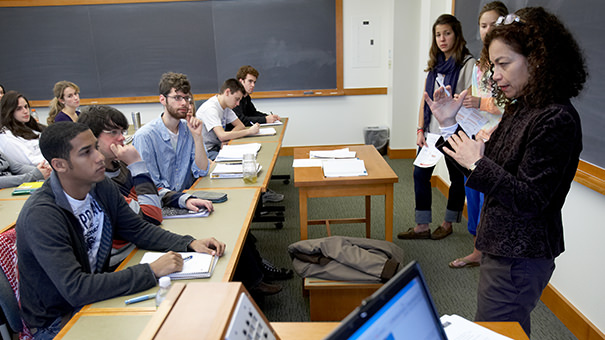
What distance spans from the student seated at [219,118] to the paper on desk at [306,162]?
1.04 meters

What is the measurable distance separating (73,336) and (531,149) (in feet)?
4.30

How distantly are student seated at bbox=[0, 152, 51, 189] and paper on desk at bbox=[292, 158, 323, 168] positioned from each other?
162 cm

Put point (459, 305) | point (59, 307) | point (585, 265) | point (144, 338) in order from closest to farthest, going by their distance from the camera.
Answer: point (144, 338) → point (59, 307) → point (585, 265) → point (459, 305)

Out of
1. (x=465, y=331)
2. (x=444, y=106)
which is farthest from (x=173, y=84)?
(x=465, y=331)

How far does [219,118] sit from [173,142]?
1.14m

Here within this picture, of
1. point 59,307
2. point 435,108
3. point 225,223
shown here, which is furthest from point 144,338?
point 435,108

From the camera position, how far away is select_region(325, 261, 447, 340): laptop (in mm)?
542

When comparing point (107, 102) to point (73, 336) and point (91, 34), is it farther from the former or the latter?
point (73, 336)

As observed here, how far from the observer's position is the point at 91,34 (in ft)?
18.1

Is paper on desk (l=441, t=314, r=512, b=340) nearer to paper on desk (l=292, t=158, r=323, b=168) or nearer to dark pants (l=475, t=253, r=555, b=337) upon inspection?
dark pants (l=475, t=253, r=555, b=337)

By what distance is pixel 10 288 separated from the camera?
4.83 feet

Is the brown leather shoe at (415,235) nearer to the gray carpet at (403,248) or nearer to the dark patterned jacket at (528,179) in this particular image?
the gray carpet at (403,248)

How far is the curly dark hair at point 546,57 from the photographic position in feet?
3.79

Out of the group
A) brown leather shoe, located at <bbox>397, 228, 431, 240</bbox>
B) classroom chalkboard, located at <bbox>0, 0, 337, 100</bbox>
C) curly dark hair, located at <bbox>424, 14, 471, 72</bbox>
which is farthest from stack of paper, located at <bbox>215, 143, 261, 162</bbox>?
classroom chalkboard, located at <bbox>0, 0, 337, 100</bbox>
